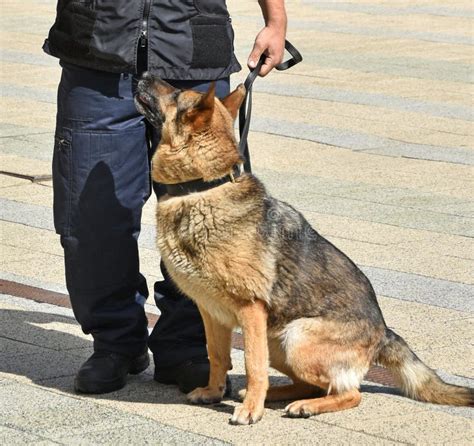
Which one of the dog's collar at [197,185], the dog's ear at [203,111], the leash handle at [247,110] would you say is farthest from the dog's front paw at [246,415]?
the dog's ear at [203,111]

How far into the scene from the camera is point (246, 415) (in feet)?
15.7

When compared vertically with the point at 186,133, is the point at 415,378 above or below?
below

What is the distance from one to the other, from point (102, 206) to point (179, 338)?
0.69 metres

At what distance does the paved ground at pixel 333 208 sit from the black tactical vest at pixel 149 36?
137cm

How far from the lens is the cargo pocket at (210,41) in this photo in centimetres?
522

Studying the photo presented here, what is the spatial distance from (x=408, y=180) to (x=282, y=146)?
142cm

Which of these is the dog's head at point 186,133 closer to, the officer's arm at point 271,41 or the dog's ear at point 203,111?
the dog's ear at point 203,111

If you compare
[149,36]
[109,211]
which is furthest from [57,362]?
[149,36]

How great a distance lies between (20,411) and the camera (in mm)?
4891

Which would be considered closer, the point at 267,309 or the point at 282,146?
the point at 267,309

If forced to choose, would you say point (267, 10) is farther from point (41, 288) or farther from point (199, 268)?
point (41, 288)

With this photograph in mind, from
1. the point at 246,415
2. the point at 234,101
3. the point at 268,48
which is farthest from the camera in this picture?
the point at 268,48

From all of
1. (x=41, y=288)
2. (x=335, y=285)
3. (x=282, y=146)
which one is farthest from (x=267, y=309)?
(x=282, y=146)

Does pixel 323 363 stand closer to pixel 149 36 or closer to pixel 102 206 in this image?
pixel 102 206
